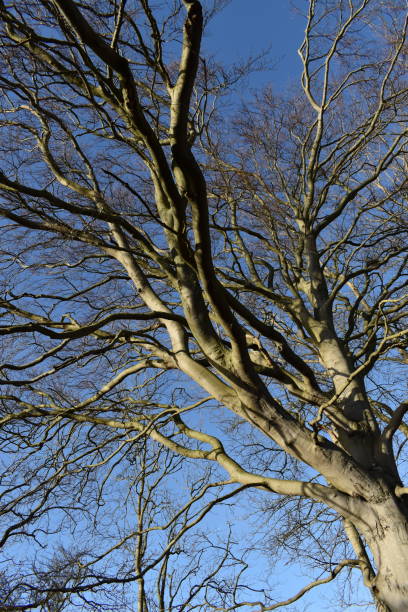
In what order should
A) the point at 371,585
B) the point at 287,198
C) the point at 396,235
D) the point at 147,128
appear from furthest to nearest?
the point at 287,198 < the point at 396,235 < the point at 371,585 < the point at 147,128

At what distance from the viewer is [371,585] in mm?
3059

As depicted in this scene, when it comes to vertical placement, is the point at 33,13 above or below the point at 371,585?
above

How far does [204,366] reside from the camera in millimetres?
3961

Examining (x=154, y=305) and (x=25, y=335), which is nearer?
(x=154, y=305)

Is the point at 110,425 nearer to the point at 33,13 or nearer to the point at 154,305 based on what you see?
the point at 154,305

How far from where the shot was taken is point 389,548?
9.78 ft

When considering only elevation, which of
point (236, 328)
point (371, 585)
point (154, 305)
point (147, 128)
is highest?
point (154, 305)

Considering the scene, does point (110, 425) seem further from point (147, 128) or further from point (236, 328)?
point (147, 128)

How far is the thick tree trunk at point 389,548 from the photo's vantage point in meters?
2.86

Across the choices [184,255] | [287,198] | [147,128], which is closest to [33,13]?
[147,128]

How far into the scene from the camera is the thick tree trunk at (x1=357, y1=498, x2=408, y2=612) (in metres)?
2.86

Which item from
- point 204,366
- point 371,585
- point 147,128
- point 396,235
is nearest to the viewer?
point 147,128

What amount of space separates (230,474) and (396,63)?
4.27m

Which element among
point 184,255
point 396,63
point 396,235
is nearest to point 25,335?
point 184,255
